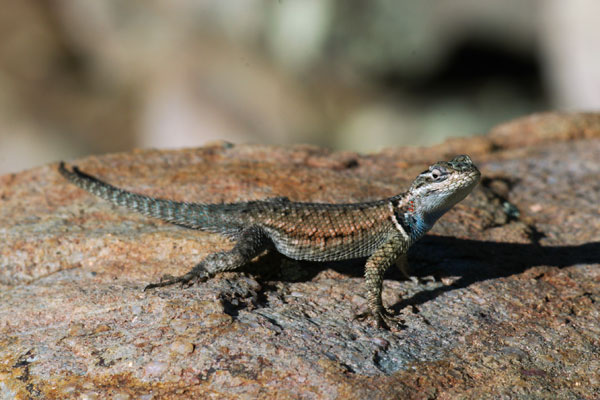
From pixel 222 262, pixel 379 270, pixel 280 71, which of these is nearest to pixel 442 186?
pixel 379 270

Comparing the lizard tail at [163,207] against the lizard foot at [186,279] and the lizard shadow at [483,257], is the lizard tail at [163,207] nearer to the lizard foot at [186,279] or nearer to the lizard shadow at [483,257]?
the lizard foot at [186,279]

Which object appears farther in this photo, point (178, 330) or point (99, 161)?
point (99, 161)

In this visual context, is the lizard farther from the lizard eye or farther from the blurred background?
the blurred background

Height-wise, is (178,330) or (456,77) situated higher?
(456,77)

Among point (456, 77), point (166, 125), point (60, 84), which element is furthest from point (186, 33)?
point (456, 77)

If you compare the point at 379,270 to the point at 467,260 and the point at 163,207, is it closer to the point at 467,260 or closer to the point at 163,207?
the point at 467,260

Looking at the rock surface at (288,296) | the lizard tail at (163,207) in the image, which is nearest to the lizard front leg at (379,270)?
the rock surface at (288,296)

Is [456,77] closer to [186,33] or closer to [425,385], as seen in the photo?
[186,33]

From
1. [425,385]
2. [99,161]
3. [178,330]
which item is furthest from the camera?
[99,161]

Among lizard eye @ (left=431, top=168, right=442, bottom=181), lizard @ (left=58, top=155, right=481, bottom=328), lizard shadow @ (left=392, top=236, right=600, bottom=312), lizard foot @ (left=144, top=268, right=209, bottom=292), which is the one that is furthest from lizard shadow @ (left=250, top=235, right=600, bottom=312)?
lizard eye @ (left=431, top=168, right=442, bottom=181)
